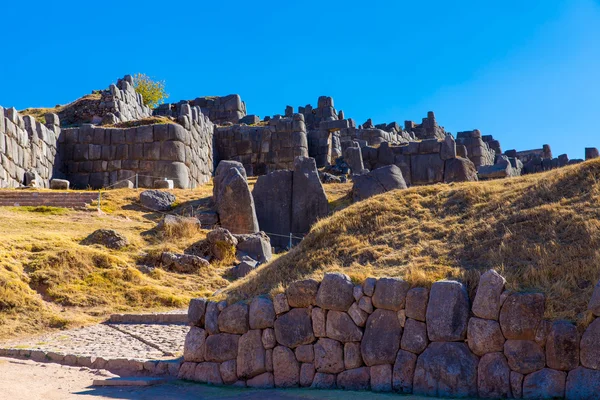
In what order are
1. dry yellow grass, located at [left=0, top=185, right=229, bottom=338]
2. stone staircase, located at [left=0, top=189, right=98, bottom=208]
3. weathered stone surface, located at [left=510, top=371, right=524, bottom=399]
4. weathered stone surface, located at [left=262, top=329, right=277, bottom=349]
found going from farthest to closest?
1. stone staircase, located at [left=0, top=189, right=98, bottom=208]
2. dry yellow grass, located at [left=0, top=185, right=229, bottom=338]
3. weathered stone surface, located at [left=262, top=329, right=277, bottom=349]
4. weathered stone surface, located at [left=510, top=371, right=524, bottom=399]

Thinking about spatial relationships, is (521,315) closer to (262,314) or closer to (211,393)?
(262,314)

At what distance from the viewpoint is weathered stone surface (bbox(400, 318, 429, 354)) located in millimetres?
8680

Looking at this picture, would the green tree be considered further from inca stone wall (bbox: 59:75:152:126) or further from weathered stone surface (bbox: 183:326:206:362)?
weathered stone surface (bbox: 183:326:206:362)

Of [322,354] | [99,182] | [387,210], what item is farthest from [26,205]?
[322,354]

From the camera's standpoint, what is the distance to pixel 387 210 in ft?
41.5

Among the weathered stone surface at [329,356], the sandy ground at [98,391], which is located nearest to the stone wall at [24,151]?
the sandy ground at [98,391]

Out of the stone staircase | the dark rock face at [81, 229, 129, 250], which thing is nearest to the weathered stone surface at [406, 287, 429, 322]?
the dark rock face at [81, 229, 129, 250]

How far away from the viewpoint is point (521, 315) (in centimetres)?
796

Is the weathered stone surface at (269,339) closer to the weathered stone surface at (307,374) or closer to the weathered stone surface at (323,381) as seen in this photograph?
the weathered stone surface at (307,374)

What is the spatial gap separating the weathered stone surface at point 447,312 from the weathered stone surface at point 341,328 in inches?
44.4

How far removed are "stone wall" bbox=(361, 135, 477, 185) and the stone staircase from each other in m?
17.5

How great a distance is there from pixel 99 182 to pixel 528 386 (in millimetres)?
30273

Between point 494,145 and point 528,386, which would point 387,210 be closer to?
point 528,386

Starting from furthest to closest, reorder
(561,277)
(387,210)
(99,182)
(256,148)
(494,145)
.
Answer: (494,145)
(256,148)
(99,182)
(387,210)
(561,277)
